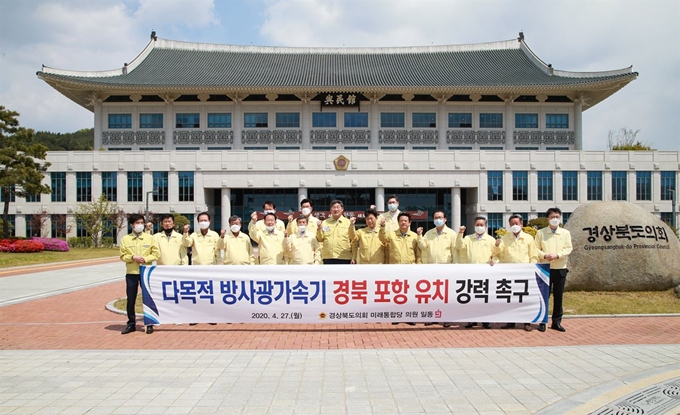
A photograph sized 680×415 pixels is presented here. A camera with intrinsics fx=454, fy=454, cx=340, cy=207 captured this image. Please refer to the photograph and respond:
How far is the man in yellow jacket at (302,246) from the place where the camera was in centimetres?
771

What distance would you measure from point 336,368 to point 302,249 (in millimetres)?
2787

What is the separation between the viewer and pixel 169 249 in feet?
25.2

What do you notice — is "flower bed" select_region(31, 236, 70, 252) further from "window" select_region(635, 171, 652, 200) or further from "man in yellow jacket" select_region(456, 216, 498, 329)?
"window" select_region(635, 171, 652, 200)

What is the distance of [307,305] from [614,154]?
110 ft

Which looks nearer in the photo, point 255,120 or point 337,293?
point 337,293

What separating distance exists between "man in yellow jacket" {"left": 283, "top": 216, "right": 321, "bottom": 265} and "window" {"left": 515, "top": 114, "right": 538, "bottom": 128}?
34.3 m

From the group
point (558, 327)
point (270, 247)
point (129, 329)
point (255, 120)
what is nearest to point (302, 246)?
point (270, 247)

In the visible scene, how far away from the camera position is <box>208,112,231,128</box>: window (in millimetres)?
37344

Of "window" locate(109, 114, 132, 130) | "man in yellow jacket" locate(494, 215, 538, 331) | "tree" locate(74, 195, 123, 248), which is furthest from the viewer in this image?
"window" locate(109, 114, 132, 130)

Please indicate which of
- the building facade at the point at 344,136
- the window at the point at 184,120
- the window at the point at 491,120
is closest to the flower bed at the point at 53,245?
the building facade at the point at 344,136

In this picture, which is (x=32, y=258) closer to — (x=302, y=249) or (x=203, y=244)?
(x=203, y=244)

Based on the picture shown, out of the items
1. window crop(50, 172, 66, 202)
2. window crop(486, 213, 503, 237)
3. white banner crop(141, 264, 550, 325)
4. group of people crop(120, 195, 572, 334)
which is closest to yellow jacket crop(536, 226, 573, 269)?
group of people crop(120, 195, 572, 334)

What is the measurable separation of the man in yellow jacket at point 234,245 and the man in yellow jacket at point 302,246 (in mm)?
714

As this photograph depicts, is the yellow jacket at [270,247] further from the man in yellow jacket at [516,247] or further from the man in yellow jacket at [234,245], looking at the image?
the man in yellow jacket at [516,247]
